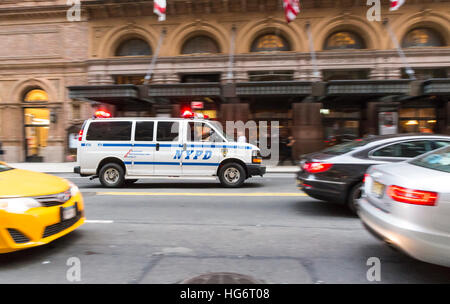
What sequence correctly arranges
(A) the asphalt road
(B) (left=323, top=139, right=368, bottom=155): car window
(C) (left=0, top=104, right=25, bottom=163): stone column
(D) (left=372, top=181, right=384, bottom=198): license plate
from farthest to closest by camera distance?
(C) (left=0, top=104, right=25, bottom=163): stone column, (B) (left=323, top=139, right=368, bottom=155): car window, (D) (left=372, top=181, right=384, bottom=198): license plate, (A) the asphalt road

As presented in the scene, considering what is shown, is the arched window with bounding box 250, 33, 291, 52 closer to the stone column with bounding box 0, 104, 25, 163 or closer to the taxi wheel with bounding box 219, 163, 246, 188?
the taxi wheel with bounding box 219, 163, 246, 188

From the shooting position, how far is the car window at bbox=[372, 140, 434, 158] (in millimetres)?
5656

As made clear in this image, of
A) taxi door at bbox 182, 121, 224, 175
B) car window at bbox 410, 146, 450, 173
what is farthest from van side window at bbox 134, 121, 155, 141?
car window at bbox 410, 146, 450, 173

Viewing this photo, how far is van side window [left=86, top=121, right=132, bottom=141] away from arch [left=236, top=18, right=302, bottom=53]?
1146cm

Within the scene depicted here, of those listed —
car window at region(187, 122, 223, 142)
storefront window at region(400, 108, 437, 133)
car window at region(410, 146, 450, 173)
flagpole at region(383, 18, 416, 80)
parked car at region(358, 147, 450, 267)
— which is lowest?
parked car at region(358, 147, 450, 267)

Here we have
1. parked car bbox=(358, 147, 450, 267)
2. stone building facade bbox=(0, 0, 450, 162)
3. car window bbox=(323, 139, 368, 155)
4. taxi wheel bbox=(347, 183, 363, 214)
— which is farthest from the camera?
stone building facade bbox=(0, 0, 450, 162)

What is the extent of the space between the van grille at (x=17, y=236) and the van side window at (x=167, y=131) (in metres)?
5.74

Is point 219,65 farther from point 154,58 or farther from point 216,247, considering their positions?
point 216,247

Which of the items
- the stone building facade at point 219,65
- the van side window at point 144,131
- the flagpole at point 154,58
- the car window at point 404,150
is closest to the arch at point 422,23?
the stone building facade at point 219,65

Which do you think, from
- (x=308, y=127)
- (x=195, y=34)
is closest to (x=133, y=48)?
(x=195, y=34)

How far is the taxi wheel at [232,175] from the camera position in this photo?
8.94 m

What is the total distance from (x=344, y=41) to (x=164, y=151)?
579 inches

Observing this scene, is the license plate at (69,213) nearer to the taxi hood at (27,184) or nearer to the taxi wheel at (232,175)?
the taxi hood at (27,184)

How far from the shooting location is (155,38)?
1903cm
